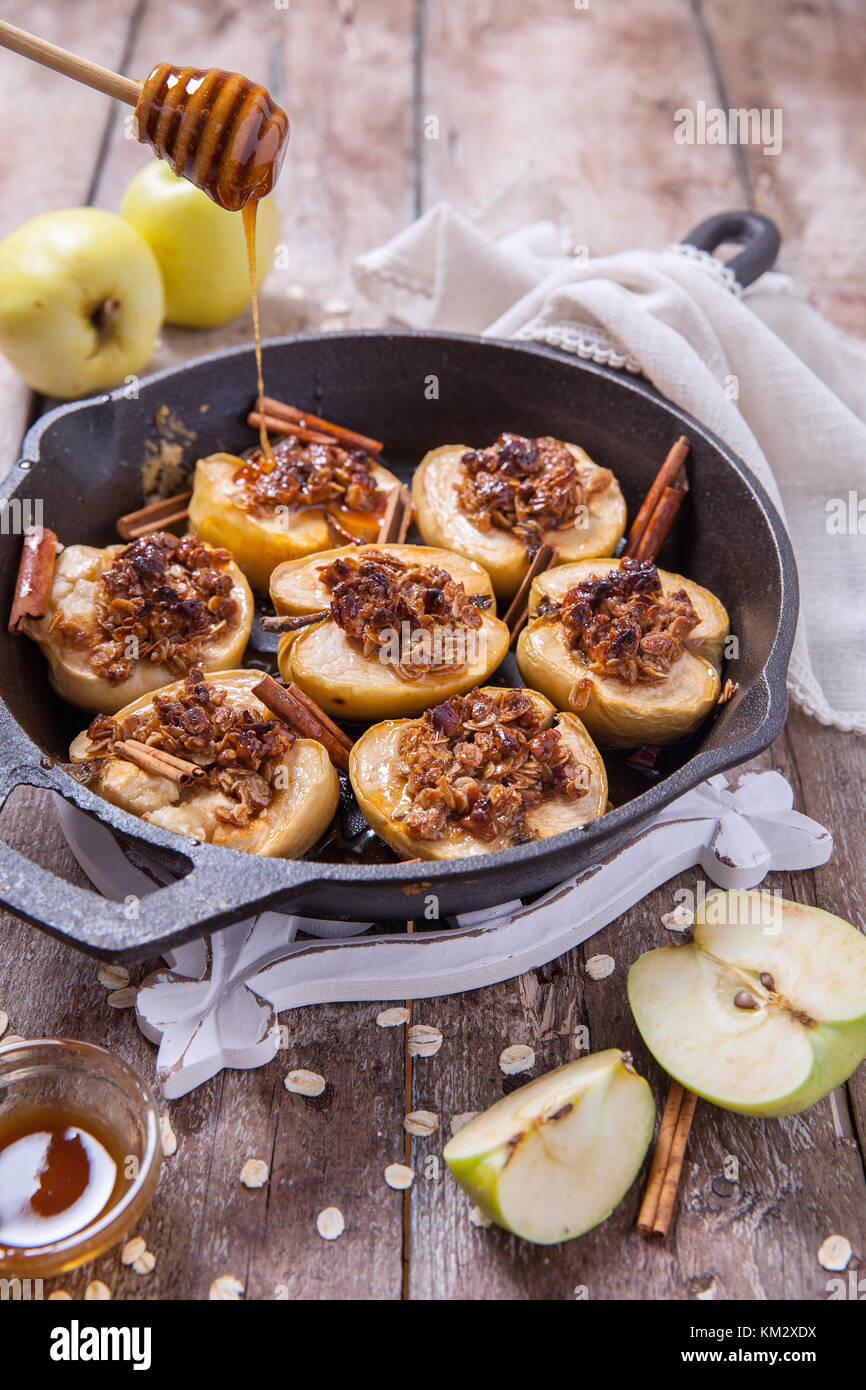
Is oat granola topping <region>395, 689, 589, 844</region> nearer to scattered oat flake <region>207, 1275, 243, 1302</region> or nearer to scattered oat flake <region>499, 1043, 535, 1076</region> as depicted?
scattered oat flake <region>499, 1043, 535, 1076</region>

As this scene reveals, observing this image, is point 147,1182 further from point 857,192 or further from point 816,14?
point 816,14

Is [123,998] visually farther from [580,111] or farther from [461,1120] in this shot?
[580,111]

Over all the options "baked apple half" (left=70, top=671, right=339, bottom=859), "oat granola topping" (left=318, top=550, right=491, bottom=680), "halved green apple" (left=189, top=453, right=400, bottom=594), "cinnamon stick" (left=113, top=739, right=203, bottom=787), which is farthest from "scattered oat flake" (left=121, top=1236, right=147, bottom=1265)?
"halved green apple" (left=189, top=453, right=400, bottom=594)

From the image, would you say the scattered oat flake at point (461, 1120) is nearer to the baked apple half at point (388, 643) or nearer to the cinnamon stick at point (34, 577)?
the baked apple half at point (388, 643)

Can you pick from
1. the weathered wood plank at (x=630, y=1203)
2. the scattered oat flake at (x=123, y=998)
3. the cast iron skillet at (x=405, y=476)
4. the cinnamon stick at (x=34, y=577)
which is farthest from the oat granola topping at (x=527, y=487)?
the scattered oat flake at (x=123, y=998)

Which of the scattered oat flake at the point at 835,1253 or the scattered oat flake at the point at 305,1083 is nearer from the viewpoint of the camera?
the scattered oat flake at the point at 835,1253

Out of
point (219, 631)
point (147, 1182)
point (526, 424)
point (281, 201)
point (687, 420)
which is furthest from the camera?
point (281, 201)

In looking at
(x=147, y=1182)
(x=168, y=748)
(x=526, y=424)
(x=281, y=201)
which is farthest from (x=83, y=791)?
(x=281, y=201)
